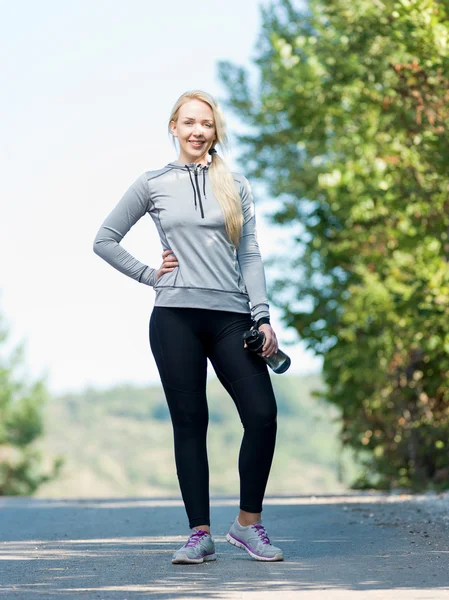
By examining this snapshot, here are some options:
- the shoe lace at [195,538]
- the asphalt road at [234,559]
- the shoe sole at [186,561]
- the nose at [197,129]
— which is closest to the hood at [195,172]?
the nose at [197,129]

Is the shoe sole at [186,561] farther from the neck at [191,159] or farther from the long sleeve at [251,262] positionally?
the neck at [191,159]

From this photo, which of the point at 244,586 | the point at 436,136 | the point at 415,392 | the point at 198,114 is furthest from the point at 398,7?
the point at 415,392

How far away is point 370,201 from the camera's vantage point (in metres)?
17.0

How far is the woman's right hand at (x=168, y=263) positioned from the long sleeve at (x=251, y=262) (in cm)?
35

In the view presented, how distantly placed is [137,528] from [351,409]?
1280 cm

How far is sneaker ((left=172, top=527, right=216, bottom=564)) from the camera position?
19.2 ft

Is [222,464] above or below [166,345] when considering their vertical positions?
below

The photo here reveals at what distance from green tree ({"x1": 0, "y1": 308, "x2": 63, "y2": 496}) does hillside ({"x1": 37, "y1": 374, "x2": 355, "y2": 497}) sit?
70.0 meters

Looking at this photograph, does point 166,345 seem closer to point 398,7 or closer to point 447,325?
point 398,7

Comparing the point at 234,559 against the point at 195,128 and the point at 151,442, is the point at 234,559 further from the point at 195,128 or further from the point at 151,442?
the point at 151,442

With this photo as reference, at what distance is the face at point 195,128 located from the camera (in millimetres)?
6121

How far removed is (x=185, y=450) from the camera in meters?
6.06

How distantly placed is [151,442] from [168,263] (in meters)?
150

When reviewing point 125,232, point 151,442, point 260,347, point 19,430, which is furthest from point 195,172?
point 151,442
